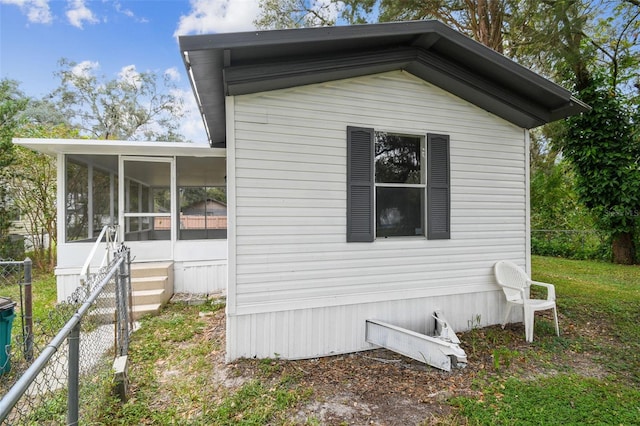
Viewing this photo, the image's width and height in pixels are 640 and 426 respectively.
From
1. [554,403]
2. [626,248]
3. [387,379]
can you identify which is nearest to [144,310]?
[387,379]

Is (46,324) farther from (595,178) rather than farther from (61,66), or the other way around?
(61,66)

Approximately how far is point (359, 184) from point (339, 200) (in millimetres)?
335

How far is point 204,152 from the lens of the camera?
623 centimetres

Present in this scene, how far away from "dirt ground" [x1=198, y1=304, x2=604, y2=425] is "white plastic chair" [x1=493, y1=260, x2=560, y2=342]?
409 millimetres

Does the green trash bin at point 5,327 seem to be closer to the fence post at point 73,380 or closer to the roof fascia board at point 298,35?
the fence post at point 73,380

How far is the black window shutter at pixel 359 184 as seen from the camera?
160 inches

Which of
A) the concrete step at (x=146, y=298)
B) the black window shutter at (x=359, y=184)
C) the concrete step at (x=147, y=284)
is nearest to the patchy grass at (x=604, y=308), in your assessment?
the black window shutter at (x=359, y=184)

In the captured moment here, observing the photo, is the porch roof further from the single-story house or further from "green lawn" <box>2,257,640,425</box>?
"green lawn" <box>2,257,640,425</box>

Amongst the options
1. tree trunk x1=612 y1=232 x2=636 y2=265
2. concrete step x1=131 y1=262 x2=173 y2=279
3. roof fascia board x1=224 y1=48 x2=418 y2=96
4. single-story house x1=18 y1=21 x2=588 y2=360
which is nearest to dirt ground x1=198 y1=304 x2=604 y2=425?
single-story house x1=18 y1=21 x2=588 y2=360

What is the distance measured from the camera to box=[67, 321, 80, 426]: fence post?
184cm

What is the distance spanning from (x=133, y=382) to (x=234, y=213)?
1944mm

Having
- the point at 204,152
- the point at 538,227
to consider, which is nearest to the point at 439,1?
the point at 204,152

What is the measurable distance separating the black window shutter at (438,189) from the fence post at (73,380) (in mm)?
3859

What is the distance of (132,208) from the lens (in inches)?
267
